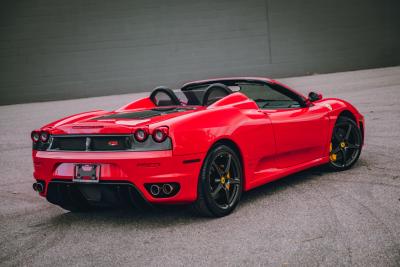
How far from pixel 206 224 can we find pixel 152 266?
1010mm

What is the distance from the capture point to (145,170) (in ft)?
14.4

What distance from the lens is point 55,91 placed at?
23.5 metres

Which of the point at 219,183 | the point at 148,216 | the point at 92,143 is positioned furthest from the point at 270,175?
the point at 92,143

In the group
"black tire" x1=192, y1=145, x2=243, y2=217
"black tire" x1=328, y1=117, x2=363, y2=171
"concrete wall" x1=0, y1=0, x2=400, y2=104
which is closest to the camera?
"black tire" x1=192, y1=145, x2=243, y2=217

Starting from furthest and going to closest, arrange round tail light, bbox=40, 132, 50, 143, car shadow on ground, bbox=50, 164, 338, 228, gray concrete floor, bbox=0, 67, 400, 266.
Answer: round tail light, bbox=40, 132, 50, 143 → car shadow on ground, bbox=50, 164, 338, 228 → gray concrete floor, bbox=0, 67, 400, 266

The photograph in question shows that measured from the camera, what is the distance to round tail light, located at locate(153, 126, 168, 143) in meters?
4.42

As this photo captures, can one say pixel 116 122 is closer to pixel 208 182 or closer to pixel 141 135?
pixel 141 135

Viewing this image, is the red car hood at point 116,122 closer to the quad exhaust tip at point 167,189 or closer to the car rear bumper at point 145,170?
the car rear bumper at point 145,170

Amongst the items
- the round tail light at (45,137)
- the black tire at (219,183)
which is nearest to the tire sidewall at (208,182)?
the black tire at (219,183)

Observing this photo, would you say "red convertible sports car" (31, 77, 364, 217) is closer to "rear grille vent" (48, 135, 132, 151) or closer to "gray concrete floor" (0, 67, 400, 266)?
"rear grille vent" (48, 135, 132, 151)

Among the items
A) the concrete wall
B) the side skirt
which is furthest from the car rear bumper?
the concrete wall

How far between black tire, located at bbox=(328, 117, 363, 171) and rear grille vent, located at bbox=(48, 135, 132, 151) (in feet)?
9.21

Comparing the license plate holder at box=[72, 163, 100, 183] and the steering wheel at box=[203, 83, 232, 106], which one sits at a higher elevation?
the steering wheel at box=[203, 83, 232, 106]

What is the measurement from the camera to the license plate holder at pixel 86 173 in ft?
14.7
